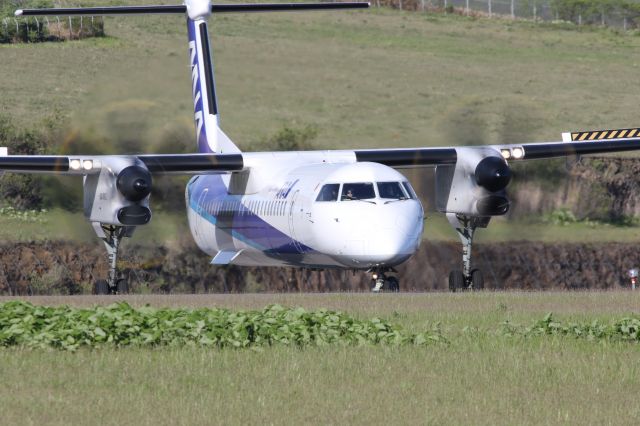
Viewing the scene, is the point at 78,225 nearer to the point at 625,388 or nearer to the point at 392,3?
the point at 625,388

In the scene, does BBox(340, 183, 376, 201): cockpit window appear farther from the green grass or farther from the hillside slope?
the hillside slope

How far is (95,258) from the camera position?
42781 millimetres

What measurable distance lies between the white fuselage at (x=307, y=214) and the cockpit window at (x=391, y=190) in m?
0.02

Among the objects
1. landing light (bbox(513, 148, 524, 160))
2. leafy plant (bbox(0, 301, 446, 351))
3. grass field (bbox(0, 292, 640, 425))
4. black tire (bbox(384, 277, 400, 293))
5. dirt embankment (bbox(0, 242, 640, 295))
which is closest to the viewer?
grass field (bbox(0, 292, 640, 425))

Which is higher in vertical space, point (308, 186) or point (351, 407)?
point (351, 407)

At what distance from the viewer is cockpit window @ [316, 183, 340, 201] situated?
30.7 m

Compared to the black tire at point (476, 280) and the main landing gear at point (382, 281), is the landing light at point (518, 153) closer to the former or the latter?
the black tire at point (476, 280)

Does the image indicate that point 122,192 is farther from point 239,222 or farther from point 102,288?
point 239,222

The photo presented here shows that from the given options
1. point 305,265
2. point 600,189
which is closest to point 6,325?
point 305,265

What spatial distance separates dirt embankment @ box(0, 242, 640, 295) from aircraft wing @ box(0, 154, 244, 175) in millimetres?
5570

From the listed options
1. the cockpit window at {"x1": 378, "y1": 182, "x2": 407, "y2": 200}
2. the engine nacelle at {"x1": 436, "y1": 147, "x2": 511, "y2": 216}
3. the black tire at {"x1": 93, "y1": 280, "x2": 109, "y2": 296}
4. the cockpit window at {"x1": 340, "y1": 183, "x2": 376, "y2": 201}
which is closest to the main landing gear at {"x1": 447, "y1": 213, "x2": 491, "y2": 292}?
the engine nacelle at {"x1": 436, "y1": 147, "x2": 511, "y2": 216}

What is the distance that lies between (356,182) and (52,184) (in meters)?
9.83

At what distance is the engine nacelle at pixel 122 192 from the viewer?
32.8 meters

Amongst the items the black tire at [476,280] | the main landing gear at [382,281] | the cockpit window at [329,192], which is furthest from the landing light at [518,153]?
the cockpit window at [329,192]
